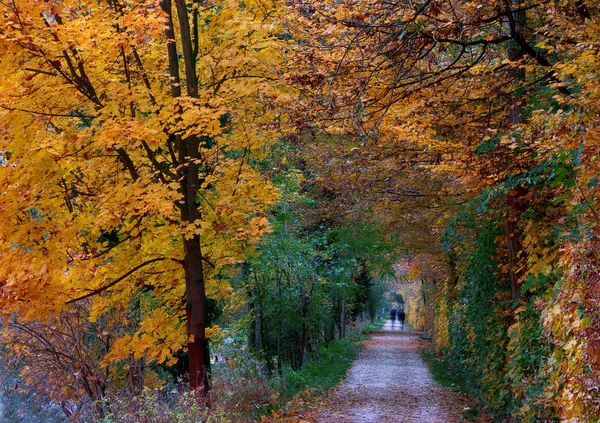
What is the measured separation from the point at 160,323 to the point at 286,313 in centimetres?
728

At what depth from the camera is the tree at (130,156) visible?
8445 millimetres

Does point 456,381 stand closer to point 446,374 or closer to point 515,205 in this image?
point 446,374

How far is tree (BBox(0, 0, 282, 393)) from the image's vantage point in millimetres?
8445

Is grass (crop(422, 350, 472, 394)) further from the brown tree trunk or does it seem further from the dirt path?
the brown tree trunk

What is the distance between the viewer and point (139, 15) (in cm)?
849

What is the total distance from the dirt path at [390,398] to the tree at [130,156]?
3.62 m

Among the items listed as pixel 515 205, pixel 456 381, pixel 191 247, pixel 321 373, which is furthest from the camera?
pixel 321 373

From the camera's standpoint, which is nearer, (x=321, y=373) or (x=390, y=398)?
(x=390, y=398)

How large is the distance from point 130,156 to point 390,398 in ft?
27.5

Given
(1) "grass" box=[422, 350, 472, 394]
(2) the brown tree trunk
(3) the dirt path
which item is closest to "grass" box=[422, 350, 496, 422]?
(1) "grass" box=[422, 350, 472, 394]

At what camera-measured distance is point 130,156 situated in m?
10.8

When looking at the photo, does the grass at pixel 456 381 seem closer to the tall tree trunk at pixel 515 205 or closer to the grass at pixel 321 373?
the tall tree trunk at pixel 515 205

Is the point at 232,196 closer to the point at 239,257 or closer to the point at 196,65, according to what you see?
the point at 239,257

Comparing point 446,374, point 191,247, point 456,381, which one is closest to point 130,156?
point 191,247
